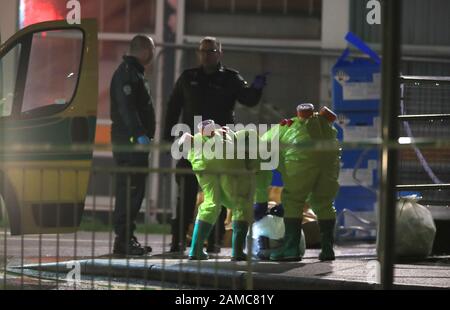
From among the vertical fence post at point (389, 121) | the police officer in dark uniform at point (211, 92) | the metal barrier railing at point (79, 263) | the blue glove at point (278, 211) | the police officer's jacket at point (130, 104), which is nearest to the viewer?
the vertical fence post at point (389, 121)

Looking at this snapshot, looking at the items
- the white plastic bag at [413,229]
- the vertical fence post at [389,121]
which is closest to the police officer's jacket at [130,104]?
the white plastic bag at [413,229]

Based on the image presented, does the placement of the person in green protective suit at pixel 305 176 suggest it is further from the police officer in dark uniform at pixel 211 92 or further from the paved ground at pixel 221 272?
the police officer in dark uniform at pixel 211 92

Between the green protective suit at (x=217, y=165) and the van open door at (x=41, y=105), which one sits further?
the van open door at (x=41, y=105)

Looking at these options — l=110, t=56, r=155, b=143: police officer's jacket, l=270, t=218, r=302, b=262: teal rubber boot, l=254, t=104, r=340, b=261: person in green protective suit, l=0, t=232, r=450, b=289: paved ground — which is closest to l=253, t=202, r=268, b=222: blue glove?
l=254, t=104, r=340, b=261: person in green protective suit

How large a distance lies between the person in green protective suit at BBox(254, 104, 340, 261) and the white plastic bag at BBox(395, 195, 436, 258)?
0.58m

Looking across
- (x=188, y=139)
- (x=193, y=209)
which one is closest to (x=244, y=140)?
(x=188, y=139)

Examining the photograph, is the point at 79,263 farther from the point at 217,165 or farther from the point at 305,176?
the point at 305,176

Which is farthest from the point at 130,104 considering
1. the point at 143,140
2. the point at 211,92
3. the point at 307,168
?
the point at 307,168

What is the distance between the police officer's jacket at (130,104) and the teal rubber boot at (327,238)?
5.77 feet

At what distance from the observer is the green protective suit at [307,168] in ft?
30.9

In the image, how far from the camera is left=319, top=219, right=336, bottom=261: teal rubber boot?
9.56 m

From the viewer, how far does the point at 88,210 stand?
34.7 feet

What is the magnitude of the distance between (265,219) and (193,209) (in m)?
0.87

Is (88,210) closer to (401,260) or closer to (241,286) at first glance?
(401,260)
